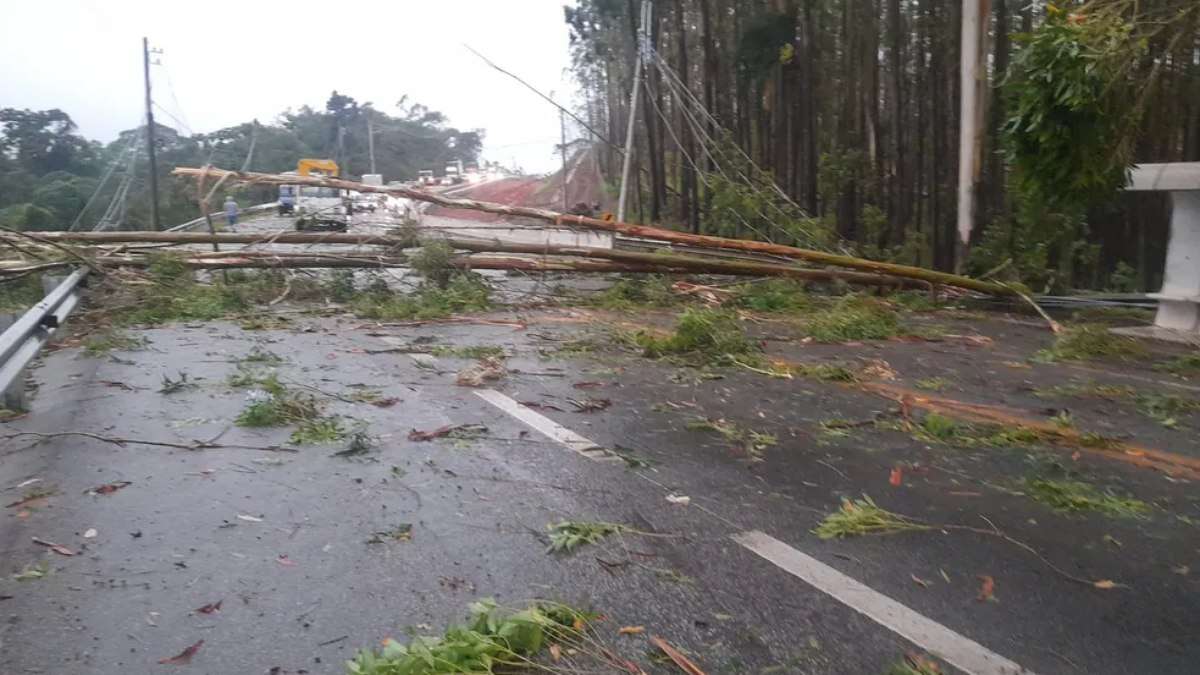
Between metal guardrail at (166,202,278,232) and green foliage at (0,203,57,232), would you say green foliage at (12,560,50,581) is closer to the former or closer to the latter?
metal guardrail at (166,202,278,232)

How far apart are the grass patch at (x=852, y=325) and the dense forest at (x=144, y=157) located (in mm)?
8819

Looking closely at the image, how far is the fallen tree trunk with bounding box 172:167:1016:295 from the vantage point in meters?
13.0

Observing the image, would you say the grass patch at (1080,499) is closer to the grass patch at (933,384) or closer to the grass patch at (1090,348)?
the grass patch at (933,384)

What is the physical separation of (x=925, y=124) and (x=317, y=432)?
16012 millimetres

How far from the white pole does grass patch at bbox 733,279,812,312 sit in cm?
344

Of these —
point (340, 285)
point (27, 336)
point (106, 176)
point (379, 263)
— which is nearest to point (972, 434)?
point (27, 336)

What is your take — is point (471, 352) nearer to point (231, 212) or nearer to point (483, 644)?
point (483, 644)

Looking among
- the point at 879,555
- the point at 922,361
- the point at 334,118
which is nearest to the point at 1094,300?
the point at 922,361

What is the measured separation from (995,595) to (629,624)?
1423 mm

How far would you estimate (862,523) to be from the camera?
14.9 feet

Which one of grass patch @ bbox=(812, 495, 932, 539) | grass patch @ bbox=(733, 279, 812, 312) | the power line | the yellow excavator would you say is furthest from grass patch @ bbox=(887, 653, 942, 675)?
the power line

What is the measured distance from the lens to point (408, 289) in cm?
1383

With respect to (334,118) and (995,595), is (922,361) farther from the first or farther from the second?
(334,118)

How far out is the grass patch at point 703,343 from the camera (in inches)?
359
